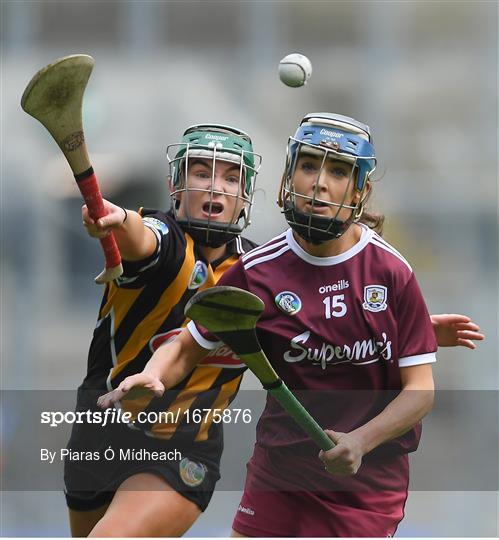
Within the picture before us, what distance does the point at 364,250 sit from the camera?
3309 mm

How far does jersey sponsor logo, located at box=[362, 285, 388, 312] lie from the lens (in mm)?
3217

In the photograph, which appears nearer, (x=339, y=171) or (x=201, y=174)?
(x=339, y=171)

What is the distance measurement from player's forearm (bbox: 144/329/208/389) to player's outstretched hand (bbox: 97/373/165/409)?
4.9 inches

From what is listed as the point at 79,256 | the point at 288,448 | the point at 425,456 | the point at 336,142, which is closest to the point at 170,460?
the point at 288,448

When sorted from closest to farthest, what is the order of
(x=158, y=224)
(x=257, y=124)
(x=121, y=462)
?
(x=158, y=224) < (x=121, y=462) < (x=257, y=124)

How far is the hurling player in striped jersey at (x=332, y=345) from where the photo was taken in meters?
3.21

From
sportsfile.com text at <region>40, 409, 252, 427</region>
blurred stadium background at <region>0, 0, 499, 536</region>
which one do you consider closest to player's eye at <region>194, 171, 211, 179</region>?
sportsfile.com text at <region>40, 409, 252, 427</region>

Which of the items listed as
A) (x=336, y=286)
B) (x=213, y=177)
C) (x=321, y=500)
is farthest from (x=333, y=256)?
(x=321, y=500)

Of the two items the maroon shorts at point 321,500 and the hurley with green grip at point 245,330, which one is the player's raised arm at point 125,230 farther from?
the maroon shorts at point 321,500

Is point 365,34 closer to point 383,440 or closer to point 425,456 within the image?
point 425,456

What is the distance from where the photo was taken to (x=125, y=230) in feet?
10.8

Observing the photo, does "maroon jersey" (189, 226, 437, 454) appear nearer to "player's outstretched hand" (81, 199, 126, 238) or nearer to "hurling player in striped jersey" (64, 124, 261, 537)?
"hurling player in striped jersey" (64, 124, 261, 537)

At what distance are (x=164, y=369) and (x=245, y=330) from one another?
27 centimetres

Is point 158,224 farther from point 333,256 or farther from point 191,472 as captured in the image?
point 191,472
